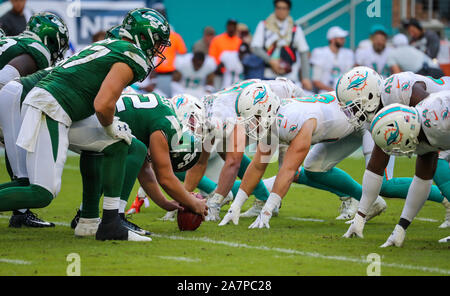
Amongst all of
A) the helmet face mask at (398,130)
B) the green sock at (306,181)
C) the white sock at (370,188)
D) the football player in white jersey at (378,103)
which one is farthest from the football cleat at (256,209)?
the helmet face mask at (398,130)

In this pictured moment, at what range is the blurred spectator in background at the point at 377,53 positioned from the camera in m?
14.6

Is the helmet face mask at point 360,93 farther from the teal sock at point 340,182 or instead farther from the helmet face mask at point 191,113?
the helmet face mask at point 191,113

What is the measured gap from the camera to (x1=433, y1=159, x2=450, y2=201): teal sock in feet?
19.6

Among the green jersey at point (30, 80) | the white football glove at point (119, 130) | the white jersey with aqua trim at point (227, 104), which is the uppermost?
the green jersey at point (30, 80)

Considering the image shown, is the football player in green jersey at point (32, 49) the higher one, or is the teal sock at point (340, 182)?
the football player in green jersey at point (32, 49)

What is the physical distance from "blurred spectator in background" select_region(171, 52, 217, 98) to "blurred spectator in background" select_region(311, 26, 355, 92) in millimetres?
2009

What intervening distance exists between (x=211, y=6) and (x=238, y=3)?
0.57 meters

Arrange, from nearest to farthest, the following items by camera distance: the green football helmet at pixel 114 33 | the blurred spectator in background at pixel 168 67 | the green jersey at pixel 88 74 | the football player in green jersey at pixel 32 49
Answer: the green jersey at pixel 88 74 → the green football helmet at pixel 114 33 → the football player in green jersey at pixel 32 49 → the blurred spectator in background at pixel 168 67

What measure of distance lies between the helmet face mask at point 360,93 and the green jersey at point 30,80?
231 centimetres

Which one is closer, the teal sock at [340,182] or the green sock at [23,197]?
the green sock at [23,197]

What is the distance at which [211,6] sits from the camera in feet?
53.3

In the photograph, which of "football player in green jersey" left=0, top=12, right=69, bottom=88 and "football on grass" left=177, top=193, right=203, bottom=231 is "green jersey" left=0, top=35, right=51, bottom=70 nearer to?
"football player in green jersey" left=0, top=12, right=69, bottom=88

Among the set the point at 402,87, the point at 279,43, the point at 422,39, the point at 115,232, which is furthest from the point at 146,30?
the point at 422,39

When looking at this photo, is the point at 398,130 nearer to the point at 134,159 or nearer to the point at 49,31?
the point at 134,159
